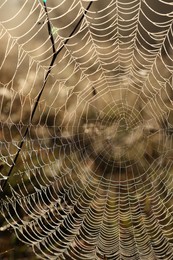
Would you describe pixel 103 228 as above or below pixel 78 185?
below

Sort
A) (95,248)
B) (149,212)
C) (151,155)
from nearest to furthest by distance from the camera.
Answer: (95,248) → (149,212) → (151,155)

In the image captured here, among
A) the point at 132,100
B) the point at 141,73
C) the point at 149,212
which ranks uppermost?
the point at 141,73

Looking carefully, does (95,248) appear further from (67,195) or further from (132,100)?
(132,100)

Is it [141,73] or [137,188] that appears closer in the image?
[141,73]

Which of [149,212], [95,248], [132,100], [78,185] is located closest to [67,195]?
[78,185]

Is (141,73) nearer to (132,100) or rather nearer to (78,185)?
(132,100)

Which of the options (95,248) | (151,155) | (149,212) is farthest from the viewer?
(151,155)
